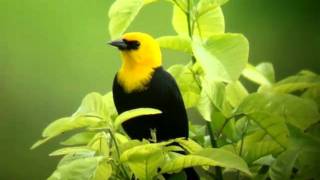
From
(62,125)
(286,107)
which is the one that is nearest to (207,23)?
(286,107)

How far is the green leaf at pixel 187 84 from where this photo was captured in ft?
2.77

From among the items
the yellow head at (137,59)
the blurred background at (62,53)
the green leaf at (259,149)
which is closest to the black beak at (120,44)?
the yellow head at (137,59)

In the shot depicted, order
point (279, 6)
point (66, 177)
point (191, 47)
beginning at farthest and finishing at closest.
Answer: point (279, 6) < point (191, 47) < point (66, 177)

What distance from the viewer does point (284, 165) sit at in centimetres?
71

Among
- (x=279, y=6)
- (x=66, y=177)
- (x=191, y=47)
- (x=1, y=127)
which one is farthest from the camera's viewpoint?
(x=1, y=127)

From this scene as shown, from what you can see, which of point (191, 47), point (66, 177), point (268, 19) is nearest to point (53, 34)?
point (268, 19)

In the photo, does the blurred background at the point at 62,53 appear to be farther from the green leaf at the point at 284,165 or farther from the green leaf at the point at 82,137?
the green leaf at the point at 284,165

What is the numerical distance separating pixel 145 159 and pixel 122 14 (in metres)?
0.21

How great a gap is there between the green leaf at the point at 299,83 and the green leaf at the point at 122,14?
0.28 m

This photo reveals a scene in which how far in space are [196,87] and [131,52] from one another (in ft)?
0.38

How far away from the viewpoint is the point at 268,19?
130 centimetres

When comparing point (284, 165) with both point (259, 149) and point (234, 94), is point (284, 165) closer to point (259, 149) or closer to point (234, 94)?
point (259, 149)

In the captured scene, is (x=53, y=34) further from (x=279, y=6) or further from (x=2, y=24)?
(x=279, y=6)

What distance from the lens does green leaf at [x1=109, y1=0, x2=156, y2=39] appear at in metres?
0.76
